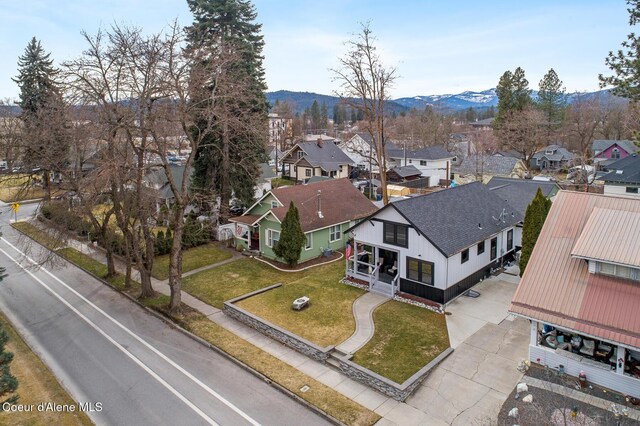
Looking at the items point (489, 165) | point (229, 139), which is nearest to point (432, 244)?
point (229, 139)

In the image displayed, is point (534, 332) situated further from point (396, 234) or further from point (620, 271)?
point (396, 234)

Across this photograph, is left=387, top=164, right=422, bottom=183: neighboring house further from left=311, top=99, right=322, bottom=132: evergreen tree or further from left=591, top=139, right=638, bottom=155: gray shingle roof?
left=311, top=99, right=322, bottom=132: evergreen tree

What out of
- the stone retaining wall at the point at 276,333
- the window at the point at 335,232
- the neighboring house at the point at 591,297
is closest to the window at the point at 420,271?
the neighboring house at the point at 591,297

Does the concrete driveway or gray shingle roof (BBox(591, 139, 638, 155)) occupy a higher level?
gray shingle roof (BBox(591, 139, 638, 155))

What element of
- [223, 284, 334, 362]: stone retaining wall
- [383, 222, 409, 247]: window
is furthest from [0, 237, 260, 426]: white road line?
[383, 222, 409, 247]: window

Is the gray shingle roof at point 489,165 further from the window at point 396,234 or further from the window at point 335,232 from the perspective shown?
the window at point 396,234

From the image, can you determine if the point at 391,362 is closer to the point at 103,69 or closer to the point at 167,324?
the point at 167,324
